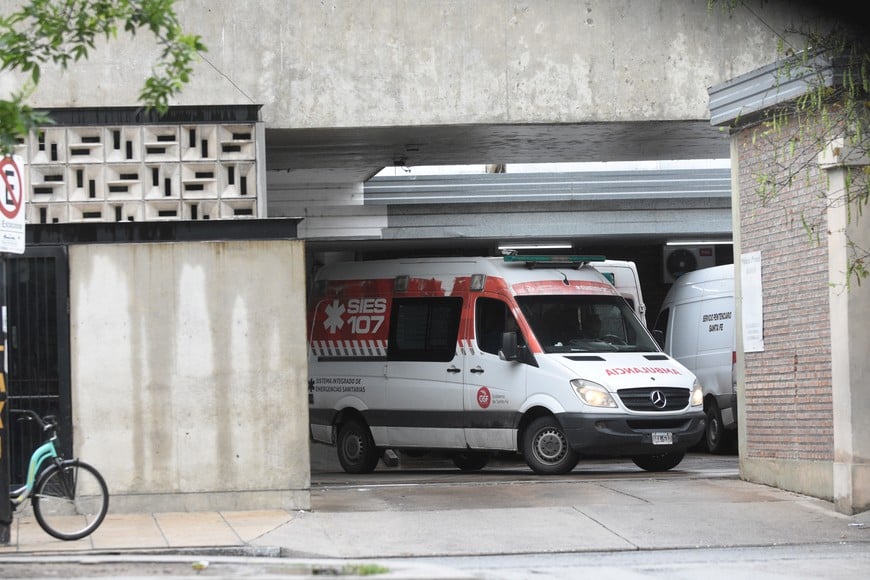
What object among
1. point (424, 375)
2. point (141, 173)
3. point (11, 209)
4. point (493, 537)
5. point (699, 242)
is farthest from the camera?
point (699, 242)

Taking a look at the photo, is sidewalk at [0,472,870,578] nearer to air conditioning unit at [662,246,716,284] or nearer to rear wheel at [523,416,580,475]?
rear wheel at [523,416,580,475]

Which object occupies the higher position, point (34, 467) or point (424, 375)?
point (424, 375)

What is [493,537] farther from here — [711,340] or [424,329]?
[711,340]

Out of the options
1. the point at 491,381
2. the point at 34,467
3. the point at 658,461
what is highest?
the point at 491,381

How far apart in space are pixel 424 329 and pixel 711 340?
5484mm

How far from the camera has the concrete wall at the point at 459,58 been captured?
13.7 meters

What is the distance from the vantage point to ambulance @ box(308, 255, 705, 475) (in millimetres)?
15898

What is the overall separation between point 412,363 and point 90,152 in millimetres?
5734

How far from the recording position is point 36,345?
499 inches

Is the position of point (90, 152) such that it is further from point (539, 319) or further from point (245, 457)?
point (539, 319)

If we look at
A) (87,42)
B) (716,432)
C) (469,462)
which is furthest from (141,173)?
(716,432)

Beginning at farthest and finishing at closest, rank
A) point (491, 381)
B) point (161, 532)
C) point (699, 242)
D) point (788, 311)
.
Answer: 1. point (699, 242)
2. point (491, 381)
3. point (788, 311)
4. point (161, 532)

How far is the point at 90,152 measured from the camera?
13203mm

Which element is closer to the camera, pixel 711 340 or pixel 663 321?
pixel 711 340
